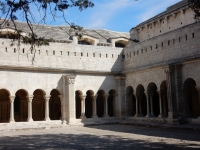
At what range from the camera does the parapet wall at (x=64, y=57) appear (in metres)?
22.6

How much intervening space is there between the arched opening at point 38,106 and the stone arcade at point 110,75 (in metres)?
→ 0.09

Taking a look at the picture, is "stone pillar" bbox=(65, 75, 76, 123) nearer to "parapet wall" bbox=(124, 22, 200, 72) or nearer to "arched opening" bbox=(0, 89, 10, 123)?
"parapet wall" bbox=(124, 22, 200, 72)

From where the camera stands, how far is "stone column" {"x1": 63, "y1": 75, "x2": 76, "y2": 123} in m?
23.9

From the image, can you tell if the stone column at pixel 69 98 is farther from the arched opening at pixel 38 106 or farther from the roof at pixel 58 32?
the roof at pixel 58 32

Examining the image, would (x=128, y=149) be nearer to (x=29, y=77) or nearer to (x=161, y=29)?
(x=29, y=77)

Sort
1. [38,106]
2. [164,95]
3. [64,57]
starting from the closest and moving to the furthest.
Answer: [164,95]
[64,57]
[38,106]

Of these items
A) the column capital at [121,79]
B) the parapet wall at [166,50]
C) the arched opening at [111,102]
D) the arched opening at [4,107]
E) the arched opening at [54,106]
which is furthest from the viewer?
the arched opening at [54,106]

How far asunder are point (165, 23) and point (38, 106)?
46.7 feet

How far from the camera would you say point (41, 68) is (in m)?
23.3

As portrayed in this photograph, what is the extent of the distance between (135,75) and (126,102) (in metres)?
2.75

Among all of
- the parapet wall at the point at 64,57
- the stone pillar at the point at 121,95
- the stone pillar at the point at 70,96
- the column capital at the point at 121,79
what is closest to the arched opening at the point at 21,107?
the parapet wall at the point at 64,57

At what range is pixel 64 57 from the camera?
81.5 ft

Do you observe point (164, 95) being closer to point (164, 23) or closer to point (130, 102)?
point (130, 102)

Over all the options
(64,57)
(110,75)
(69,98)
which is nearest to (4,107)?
(69,98)
